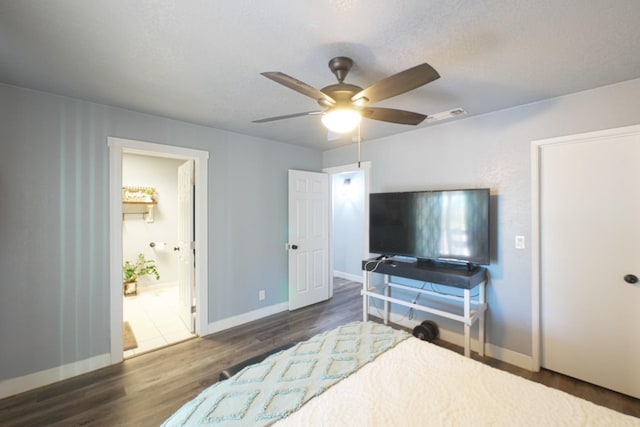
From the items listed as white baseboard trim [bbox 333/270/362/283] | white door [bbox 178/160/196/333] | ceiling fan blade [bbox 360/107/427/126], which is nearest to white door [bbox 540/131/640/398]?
ceiling fan blade [bbox 360/107/427/126]

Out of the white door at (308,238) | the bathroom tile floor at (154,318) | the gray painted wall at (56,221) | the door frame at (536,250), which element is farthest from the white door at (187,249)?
the door frame at (536,250)

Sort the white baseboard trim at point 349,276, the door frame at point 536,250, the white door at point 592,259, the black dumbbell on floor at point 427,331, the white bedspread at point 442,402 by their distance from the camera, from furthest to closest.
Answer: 1. the white baseboard trim at point 349,276
2. the black dumbbell on floor at point 427,331
3. the door frame at point 536,250
4. the white door at point 592,259
5. the white bedspread at point 442,402

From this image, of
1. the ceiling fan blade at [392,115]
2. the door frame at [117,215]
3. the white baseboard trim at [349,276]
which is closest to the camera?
the ceiling fan blade at [392,115]

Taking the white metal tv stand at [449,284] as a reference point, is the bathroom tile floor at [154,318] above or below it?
below

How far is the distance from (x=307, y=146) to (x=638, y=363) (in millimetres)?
4002

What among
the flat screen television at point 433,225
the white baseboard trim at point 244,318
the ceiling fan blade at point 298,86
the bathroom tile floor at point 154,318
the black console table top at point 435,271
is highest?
the ceiling fan blade at point 298,86

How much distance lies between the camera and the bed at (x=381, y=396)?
1.12 meters

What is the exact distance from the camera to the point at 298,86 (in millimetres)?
1454

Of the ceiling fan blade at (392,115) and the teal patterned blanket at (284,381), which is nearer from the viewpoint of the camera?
the teal patterned blanket at (284,381)

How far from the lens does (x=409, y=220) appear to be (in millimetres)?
3096

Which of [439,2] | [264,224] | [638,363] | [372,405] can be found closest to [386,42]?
[439,2]

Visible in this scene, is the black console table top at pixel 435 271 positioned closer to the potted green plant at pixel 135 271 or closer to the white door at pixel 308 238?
the white door at pixel 308 238

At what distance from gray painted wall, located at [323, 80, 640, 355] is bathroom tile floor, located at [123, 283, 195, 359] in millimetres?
3182

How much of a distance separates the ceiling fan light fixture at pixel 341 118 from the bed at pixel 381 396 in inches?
55.3
